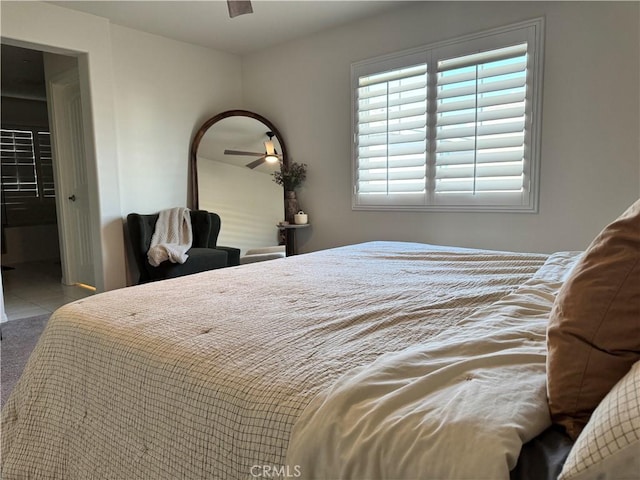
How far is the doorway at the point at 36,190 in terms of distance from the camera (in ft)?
14.6

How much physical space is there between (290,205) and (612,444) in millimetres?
3892

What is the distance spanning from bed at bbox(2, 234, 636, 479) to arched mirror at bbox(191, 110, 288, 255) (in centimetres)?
277

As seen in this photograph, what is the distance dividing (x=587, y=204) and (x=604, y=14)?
1182 millimetres

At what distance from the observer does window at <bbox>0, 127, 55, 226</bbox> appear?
6.52 m

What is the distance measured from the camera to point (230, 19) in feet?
12.3

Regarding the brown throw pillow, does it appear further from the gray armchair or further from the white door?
the white door

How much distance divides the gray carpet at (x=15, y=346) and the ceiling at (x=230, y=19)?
2.54 meters

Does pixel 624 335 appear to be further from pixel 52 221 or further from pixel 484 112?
pixel 52 221

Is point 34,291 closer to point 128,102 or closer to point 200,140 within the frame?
point 128,102

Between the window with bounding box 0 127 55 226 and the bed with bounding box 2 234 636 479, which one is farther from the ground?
the window with bounding box 0 127 55 226

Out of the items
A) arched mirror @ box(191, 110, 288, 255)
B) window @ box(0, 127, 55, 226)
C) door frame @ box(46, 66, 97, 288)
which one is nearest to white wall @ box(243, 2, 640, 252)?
arched mirror @ box(191, 110, 288, 255)

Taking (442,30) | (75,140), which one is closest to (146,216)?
(75,140)

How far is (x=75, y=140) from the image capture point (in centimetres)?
457

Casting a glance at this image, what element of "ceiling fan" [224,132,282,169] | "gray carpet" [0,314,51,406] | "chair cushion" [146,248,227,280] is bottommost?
"gray carpet" [0,314,51,406]
